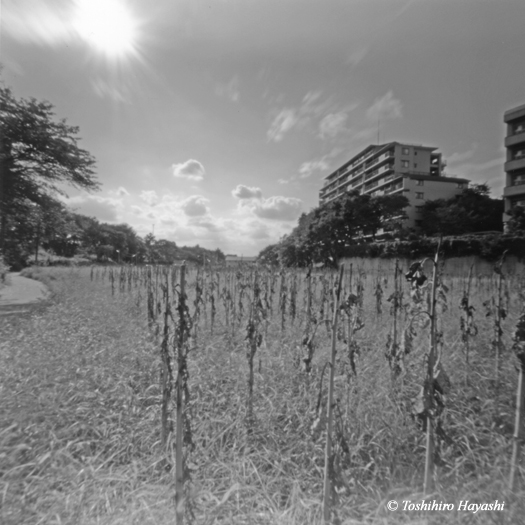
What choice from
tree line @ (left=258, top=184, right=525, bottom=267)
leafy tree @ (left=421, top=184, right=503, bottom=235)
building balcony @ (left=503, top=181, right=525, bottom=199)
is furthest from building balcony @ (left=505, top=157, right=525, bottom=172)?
leafy tree @ (left=421, top=184, right=503, bottom=235)

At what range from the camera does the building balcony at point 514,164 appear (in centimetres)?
2216

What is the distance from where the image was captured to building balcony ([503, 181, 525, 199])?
21984mm

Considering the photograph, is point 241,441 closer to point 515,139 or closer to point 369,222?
point 369,222

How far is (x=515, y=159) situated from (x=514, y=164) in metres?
0.59

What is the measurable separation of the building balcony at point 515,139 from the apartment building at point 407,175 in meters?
10.7

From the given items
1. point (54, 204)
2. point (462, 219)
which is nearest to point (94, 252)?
point (54, 204)

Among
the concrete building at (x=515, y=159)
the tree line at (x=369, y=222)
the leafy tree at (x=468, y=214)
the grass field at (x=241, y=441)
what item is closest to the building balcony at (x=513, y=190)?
the concrete building at (x=515, y=159)

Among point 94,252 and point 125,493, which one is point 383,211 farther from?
point 94,252

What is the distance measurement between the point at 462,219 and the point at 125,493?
36261mm

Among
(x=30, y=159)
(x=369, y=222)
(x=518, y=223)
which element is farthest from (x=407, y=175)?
(x=30, y=159)

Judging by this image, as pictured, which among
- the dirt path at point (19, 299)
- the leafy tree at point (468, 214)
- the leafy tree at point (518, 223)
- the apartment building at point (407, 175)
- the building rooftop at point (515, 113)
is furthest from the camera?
the apartment building at point (407, 175)

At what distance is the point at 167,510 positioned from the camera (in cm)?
132

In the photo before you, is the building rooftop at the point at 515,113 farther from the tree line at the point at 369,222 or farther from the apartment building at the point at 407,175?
the apartment building at the point at 407,175

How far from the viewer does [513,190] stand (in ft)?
74.0
